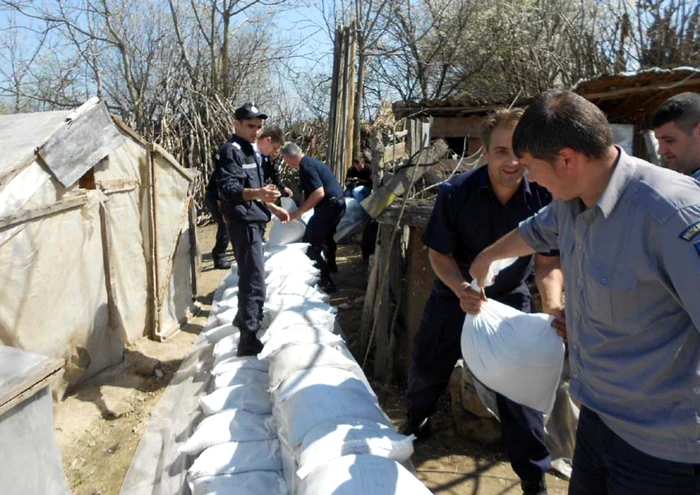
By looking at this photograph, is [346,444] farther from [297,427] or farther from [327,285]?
[327,285]

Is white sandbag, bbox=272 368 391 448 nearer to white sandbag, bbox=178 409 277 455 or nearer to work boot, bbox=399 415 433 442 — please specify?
white sandbag, bbox=178 409 277 455

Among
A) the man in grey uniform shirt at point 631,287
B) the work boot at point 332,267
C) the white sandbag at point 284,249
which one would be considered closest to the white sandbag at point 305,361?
the man in grey uniform shirt at point 631,287

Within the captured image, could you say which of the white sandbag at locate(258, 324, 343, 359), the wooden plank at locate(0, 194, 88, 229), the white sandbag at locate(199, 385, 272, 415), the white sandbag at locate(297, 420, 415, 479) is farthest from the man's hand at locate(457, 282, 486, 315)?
the wooden plank at locate(0, 194, 88, 229)

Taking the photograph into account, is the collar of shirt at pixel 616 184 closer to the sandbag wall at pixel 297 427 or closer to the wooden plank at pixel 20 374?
the sandbag wall at pixel 297 427

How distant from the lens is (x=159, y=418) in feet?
10.4

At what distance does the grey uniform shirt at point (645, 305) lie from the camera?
1.11 meters

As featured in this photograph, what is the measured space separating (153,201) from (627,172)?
3870 millimetres

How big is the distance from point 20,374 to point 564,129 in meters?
1.84

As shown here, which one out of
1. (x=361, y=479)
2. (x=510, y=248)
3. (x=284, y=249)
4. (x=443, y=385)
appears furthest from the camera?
(x=284, y=249)

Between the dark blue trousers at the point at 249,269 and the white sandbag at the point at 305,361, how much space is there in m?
0.65

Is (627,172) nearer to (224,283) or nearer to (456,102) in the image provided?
(224,283)

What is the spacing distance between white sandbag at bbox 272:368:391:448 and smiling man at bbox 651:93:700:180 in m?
1.87

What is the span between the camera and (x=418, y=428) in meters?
2.81

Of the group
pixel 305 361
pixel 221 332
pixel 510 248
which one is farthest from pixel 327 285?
pixel 510 248
